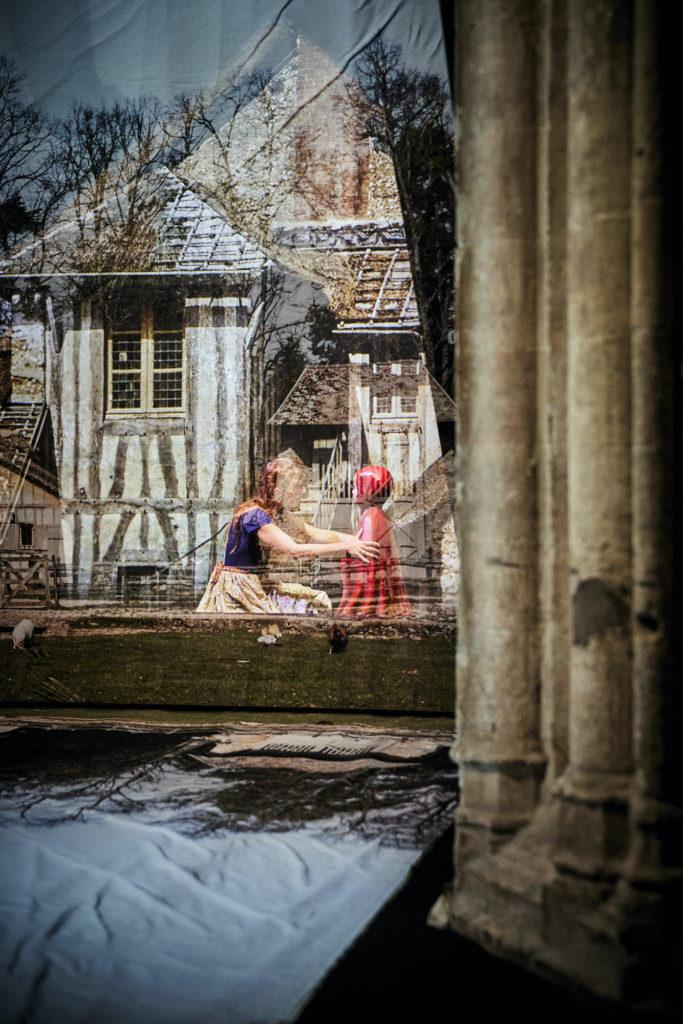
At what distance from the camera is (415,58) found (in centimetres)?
649

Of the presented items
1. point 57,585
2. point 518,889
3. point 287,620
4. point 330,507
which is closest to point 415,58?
point 330,507

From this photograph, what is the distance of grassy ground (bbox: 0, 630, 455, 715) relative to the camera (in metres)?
6.61

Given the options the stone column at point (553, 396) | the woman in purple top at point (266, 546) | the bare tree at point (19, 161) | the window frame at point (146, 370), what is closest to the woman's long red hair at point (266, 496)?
the woman in purple top at point (266, 546)

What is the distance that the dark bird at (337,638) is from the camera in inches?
263

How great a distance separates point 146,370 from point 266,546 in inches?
60.8

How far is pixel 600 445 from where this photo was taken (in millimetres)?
2674

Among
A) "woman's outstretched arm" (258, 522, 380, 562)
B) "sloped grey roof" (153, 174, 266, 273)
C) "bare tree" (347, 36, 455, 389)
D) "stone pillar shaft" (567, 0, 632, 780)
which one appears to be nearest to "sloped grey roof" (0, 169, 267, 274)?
"sloped grey roof" (153, 174, 266, 273)

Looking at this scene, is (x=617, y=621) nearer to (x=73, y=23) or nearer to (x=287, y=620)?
(x=287, y=620)

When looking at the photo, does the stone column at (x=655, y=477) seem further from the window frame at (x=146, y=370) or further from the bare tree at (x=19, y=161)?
the bare tree at (x=19, y=161)

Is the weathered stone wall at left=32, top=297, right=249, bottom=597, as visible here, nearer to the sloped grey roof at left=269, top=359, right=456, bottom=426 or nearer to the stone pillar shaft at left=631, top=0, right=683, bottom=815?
the sloped grey roof at left=269, top=359, right=456, bottom=426

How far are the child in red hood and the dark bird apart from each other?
117 millimetres

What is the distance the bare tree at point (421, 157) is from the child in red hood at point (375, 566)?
85 centimetres

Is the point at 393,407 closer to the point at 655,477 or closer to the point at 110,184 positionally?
the point at 110,184

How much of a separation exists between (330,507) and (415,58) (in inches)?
121
